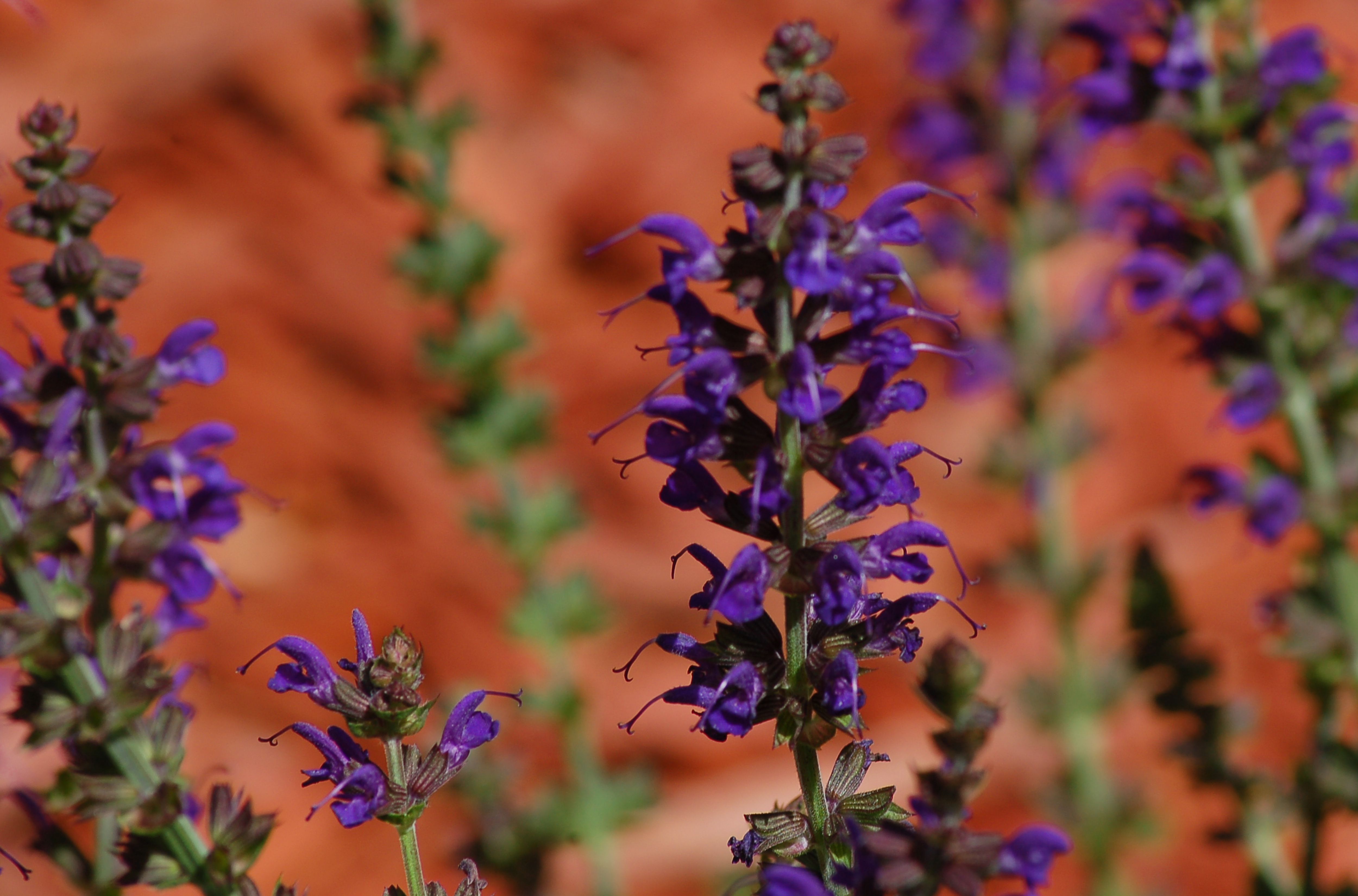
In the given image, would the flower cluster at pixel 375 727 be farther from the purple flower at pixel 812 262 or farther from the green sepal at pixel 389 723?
the purple flower at pixel 812 262

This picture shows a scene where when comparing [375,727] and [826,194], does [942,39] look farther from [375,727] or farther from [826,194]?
[375,727]

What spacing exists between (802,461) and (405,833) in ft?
2.37

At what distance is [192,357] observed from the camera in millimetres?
2232

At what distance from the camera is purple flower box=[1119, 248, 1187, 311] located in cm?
326

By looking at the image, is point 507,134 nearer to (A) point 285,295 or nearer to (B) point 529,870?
(A) point 285,295

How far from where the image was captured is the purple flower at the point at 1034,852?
157cm

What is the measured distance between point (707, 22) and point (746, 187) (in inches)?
236

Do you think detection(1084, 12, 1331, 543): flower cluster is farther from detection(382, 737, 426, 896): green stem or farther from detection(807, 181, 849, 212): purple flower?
detection(382, 737, 426, 896): green stem

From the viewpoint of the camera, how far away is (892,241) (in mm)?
1786

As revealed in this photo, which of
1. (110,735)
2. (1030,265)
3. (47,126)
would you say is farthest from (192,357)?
(1030,265)

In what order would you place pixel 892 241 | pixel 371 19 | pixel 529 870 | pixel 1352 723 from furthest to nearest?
pixel 1352 723
pixel 371 19
pixel 529 870
pixel 892 241

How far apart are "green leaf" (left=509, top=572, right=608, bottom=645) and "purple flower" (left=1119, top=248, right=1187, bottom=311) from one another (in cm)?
196

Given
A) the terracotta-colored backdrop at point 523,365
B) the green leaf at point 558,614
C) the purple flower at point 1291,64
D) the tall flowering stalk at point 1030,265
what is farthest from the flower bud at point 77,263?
the terracotta-colored backdrop at point 523,365

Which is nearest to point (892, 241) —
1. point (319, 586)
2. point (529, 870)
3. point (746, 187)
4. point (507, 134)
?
point (746, 187)
